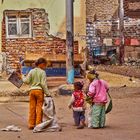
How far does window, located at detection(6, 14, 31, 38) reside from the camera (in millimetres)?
21938

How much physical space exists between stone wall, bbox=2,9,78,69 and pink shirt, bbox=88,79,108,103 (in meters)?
10.8

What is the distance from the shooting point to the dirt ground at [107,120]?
10.0 meters

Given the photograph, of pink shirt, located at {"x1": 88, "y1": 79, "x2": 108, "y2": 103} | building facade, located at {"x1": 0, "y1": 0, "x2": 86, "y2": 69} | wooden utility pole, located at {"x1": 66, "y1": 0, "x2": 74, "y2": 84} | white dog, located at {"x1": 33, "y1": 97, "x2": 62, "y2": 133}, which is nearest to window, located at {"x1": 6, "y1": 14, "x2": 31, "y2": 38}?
building facade, located at {"x1": 0, "y1": 0, "x2": 86, "y2": 69}

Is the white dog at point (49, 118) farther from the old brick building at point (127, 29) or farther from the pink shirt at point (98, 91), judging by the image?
the old brick building at point (127, 29)

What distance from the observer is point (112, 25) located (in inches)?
1345

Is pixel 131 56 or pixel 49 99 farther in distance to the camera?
pixel 131 56

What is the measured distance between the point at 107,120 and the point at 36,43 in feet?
33.8

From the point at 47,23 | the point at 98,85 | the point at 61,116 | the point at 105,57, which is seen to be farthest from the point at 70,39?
the point at 105,57

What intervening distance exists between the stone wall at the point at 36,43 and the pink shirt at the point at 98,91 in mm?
10816

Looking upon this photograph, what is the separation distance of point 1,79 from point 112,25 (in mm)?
14767

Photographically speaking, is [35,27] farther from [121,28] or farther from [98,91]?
[121,28]

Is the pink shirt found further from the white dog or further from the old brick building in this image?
the old brick building

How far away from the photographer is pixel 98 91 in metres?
11.1

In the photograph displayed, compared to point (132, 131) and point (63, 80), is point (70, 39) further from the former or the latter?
point (132, 131)
